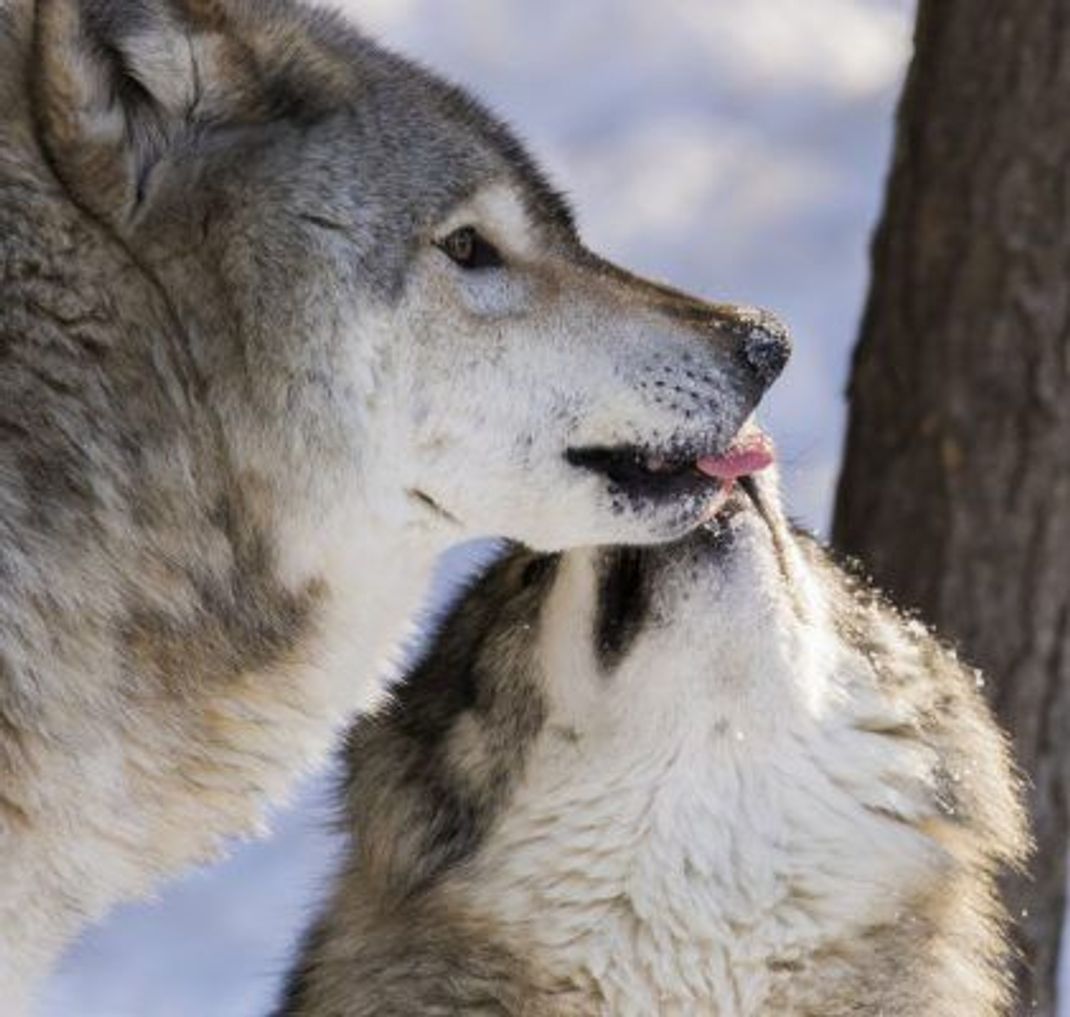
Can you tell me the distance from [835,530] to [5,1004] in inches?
117

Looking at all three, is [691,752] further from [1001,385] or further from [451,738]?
[1001,385]

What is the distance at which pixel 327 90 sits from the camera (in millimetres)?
3988

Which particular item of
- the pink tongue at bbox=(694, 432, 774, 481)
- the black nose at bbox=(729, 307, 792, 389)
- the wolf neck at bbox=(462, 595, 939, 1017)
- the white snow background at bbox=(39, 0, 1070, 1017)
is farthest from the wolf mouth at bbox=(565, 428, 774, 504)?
the white snow background at bbox=(39, 0, 1070, 1017)

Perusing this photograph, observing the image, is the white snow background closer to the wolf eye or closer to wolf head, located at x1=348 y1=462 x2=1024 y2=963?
wolf head, located at x1=348 y1=462 x2=1024 y2=963

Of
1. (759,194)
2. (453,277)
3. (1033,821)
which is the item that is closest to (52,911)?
(453,277)

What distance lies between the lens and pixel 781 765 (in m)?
4.57

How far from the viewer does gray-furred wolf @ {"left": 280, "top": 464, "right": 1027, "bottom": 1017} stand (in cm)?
450

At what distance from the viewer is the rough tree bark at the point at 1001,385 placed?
6.04 metres

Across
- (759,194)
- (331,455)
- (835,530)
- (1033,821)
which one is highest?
→ (759,194)

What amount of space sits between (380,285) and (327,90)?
29 centimetres

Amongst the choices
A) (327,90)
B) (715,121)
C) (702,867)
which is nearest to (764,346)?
(327,90)

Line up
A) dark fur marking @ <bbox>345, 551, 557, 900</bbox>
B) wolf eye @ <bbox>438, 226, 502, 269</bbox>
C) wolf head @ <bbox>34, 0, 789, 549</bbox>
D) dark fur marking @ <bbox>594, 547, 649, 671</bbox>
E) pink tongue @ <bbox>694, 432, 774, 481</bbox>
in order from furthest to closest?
dark fur marking @ <bbox>345, 551, 557, 900</bbox> → dark fur marking @ <bbox>594, 547, 649, 671</bbox> → pink tongue @ <bbox>694, 432, 774, 481</bbox> → wolf eye @ <bbox>438, 226, 502, 269</bbox> → wolf head @ <bbox>34, 0, 789, 549</bbox>

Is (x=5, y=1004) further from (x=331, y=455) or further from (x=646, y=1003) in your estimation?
(x=646, y=1003)

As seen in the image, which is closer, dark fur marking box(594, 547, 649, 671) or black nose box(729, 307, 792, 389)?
black nose box(729, 307, 792, 389)
